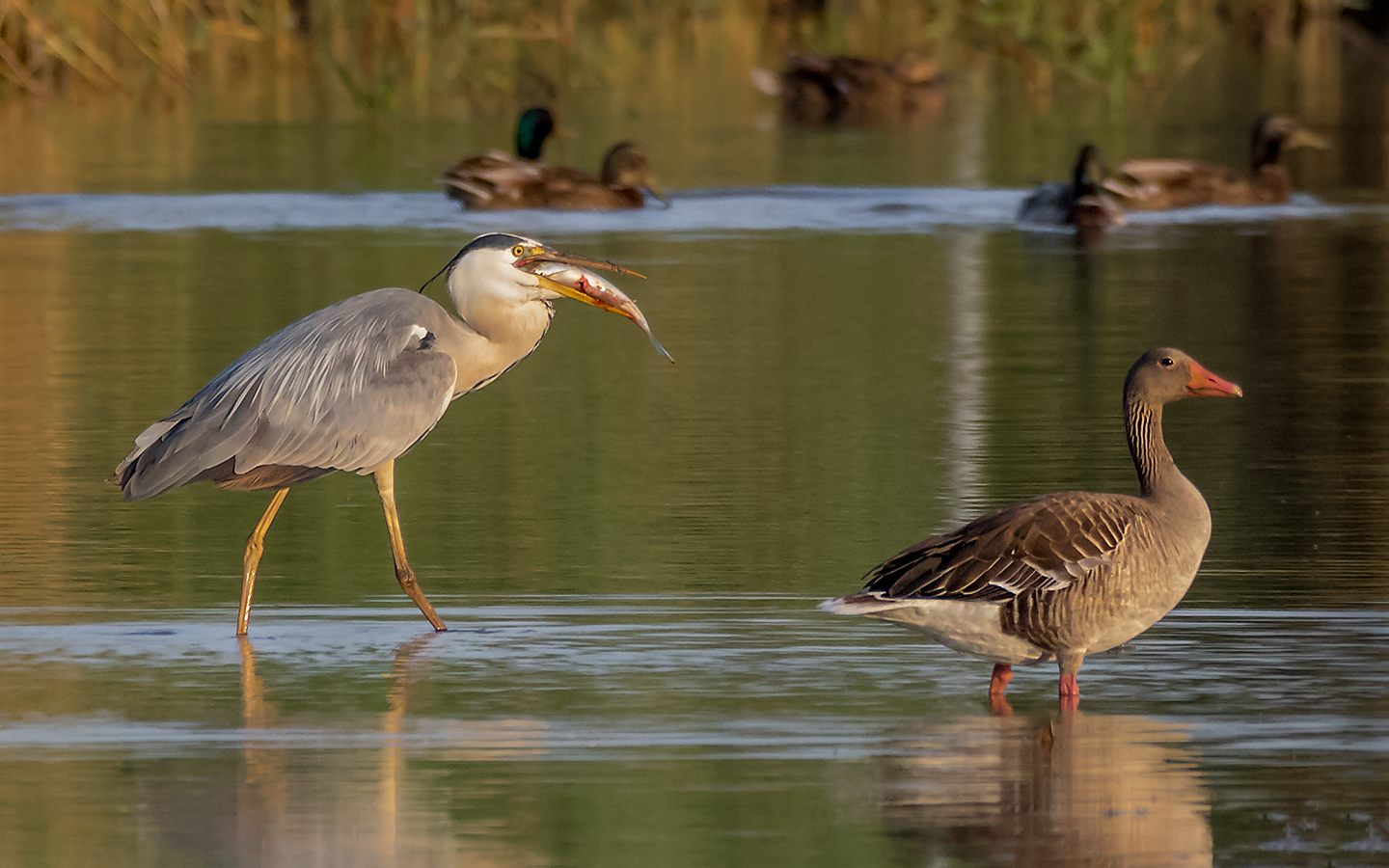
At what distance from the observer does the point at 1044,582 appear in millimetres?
8008

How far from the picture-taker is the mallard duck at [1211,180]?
24.8 m

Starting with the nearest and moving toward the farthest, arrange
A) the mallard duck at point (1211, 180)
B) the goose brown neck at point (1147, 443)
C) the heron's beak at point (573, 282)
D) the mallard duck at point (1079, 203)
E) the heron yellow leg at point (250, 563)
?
the goose brown neck at point (1147, 443) → the heron yellow leg at point (250, 563) → the heron's beak at point (573, 282) → the mallard duck at point (1079, 203) → the mallard duck at point (1211, 180)

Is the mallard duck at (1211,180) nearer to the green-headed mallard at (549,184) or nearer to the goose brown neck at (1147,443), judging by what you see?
the green-headed mallard at (549,184)

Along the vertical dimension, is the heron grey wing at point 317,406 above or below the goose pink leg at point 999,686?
above

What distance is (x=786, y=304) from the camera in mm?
18578

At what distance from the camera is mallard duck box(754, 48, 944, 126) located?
35562mm

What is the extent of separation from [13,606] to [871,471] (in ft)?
14.3

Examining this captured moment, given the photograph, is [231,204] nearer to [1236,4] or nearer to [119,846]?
[119,846]

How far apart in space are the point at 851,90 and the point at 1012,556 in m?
28.3

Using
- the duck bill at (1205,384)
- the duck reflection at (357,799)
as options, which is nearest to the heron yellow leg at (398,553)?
the duck reflection at (357,799)

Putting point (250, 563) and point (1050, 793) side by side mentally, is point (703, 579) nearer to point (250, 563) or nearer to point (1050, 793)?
point (250, 563)

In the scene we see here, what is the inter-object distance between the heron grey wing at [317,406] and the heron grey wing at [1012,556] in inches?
78.8

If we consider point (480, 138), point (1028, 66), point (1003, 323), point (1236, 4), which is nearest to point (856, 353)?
point (1003, 323)

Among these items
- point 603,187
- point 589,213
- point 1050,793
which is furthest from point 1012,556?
point 589,213
